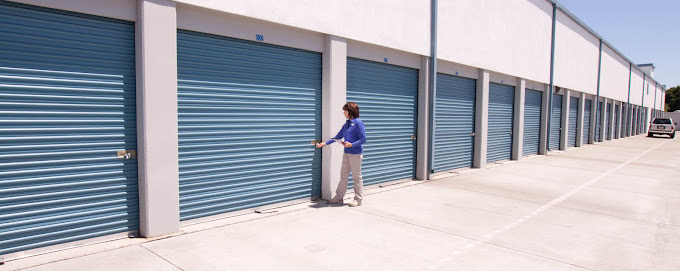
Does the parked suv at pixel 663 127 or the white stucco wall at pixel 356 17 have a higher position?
the white stucco wall at pixel 356 17

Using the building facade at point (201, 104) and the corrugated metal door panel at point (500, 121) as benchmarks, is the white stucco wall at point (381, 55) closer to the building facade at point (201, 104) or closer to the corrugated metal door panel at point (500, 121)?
the building facade at point (201, 104)

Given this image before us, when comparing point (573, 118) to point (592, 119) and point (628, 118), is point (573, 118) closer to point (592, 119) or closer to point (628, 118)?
point (592, 119)

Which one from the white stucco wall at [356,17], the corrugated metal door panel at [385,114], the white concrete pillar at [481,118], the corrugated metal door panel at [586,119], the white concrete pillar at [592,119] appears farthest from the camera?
the white concrete pillar at [592,119]

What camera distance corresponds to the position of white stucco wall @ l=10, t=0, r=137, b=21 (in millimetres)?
4195

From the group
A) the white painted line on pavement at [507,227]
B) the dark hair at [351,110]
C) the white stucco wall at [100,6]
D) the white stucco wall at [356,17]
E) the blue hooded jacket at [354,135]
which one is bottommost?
the white painted line on pavement at [507,227]

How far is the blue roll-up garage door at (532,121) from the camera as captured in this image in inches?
610

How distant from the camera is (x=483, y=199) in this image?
25.2 feet

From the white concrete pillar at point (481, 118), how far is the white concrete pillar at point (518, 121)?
2.84 m

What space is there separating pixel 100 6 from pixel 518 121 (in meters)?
13.4

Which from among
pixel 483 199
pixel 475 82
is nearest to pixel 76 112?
pixel 483 199

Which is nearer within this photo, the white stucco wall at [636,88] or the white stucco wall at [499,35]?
the white stucco wall at [499,35]

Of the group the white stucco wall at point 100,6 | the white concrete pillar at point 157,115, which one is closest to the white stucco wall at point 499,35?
the white concrete pillar at point 157,115

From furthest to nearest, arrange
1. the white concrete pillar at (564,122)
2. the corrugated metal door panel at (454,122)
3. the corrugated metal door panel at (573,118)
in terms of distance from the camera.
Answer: the corrugated metal door panel at (573,118), the white concrete pillar at (564,122), the corrugated metal door panel at (454,122)

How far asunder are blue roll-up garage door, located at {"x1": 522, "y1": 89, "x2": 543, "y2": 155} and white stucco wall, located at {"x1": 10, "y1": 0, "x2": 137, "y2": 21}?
1423 centimetres
